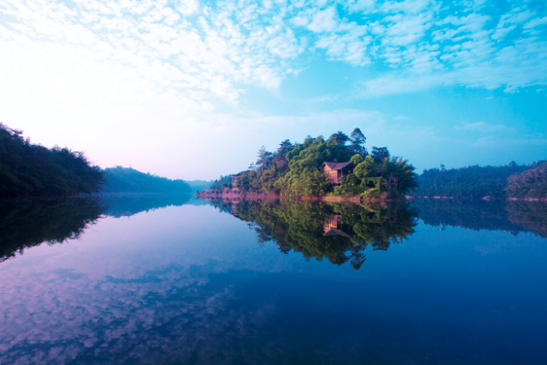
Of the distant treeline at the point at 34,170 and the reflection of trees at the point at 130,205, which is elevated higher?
the distant treeline at the point at 34,170

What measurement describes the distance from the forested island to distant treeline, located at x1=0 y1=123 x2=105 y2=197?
1184 inches

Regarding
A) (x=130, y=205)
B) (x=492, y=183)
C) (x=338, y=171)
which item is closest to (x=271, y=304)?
(x=130, y=205)

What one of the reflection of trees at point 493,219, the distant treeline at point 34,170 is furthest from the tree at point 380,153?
the distant treeline at point 34,170

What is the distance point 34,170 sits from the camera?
23.8 meters

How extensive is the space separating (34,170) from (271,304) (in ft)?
102

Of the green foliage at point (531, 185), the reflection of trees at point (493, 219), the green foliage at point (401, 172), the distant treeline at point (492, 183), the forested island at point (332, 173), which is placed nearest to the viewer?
the reflection of trees at point (493, 219)

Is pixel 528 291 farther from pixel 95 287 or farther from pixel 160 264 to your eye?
pixel 95 287

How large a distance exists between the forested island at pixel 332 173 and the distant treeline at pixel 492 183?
1181 inches

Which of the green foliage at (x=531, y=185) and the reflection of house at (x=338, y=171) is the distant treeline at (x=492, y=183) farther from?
the reflection of house at (x=338, y=171)

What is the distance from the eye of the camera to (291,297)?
3.54m

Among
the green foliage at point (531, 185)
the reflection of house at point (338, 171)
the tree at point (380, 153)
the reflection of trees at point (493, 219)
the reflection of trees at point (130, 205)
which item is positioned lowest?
the reflection of trees at point (493, 219)

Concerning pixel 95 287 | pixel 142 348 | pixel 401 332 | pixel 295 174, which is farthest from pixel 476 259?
pixel 295 174

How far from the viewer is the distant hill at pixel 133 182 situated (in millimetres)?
90450

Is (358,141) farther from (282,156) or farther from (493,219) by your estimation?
(493,219)
